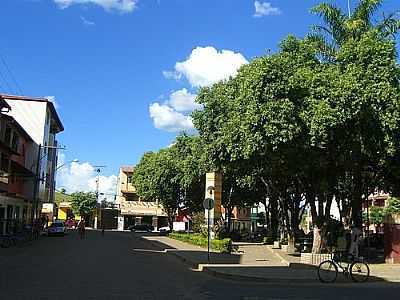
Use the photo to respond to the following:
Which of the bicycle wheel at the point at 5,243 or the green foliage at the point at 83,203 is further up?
the green foliage at the point at 83,203

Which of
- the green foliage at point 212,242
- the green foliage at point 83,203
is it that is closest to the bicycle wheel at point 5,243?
the green foliage at point 212,242

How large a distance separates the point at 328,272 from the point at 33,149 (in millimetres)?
48213

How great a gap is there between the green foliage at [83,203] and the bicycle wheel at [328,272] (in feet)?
319

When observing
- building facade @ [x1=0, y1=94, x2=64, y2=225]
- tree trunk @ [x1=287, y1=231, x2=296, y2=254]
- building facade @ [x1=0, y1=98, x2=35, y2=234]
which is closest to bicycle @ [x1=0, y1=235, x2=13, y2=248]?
building facade @ [x1=0, y1=98, x2=35, y2=234]

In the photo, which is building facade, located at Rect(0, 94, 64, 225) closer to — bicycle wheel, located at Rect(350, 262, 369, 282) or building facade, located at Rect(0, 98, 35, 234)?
building facade, located at Rect(0, 98, 35, 234)

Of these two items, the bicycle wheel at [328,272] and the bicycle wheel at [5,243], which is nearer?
the bicycle wheel at [328,272]

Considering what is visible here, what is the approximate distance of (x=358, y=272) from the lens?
63.6 feet

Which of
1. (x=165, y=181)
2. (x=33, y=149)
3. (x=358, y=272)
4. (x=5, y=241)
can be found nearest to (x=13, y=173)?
(x=33, y=149)

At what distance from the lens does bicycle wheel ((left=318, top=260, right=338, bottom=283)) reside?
62.0 feet

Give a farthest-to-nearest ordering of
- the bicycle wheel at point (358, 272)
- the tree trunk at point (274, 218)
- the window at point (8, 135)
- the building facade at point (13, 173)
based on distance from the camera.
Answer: the tree trunk at point (274, 218), the window at point (8, 135), the building facade at point (13, 173), the bicycle wheel at point (358, 272)

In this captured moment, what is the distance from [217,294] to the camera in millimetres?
14750

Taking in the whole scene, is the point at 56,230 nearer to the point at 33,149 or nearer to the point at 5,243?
the point at 33,149

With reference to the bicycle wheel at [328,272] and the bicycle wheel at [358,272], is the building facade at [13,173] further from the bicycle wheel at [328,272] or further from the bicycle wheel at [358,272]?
the bicycle wheel at [358,272]

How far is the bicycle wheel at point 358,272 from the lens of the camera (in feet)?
63.2
